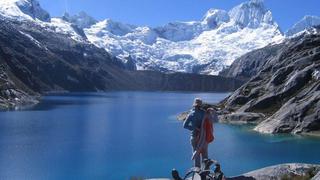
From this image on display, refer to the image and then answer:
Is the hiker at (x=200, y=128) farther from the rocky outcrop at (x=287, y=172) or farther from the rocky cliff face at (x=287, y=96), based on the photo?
the rocky cliff face at (x=287, y=96)

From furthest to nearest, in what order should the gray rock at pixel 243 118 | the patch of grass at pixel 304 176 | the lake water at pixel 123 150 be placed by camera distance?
the gray rock at pixel 243 118 → the lake water at pixel 123 150 → the patch of grass at pixel 304 176

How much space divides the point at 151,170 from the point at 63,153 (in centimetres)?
2276

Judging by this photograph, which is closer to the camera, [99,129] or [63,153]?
[63,153]

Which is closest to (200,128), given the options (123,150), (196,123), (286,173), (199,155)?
(196,123)

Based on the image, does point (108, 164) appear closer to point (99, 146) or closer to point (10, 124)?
point (99, 146)

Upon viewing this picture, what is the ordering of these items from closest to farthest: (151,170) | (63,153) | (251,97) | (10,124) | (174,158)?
(151,170)
(174,158)
(63,153)
(10,124)
(251,97)

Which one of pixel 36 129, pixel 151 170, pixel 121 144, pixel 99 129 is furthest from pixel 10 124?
pixel 151 170

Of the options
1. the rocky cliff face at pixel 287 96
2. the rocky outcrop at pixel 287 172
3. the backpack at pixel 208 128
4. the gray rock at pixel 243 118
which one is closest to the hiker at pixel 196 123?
the backpack at pixel 208 128

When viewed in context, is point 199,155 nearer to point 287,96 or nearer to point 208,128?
point 208,128

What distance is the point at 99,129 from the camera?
409ft

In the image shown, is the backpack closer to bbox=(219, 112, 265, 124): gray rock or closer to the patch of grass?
the patch of grass

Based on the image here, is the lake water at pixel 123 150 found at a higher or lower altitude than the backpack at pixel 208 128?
lower

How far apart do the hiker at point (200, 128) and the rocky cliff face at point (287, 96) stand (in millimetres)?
81804

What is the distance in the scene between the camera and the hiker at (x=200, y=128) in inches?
1044
